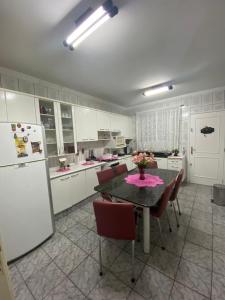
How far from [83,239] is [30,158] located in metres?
1.36

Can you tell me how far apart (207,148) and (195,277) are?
3.22 meters

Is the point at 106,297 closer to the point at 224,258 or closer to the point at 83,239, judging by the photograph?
the point at 83,239

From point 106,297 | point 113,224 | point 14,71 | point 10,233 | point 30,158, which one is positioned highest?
point 14,71

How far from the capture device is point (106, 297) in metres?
1.22

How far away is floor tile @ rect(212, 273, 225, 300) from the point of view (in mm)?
1187

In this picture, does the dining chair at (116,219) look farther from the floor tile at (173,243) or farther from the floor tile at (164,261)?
the floor tile at (173,243)

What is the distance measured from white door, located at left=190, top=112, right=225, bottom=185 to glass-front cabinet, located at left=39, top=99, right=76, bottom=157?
10.9 ft

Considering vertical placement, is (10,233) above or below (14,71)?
below

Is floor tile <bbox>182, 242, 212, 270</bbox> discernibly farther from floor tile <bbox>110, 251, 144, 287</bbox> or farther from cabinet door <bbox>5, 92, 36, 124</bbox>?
cabinet door <bbox>5, 92, 36, 124</bbox>

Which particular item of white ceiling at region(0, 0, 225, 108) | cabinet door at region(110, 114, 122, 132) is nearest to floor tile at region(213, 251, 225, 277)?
white ceiling at region(0, 0, 225, 108)

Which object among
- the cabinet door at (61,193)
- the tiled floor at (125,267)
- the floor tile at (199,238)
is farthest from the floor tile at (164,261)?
the cabinet door at (61,193)

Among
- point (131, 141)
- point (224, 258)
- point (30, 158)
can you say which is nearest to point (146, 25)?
point (30, 158)

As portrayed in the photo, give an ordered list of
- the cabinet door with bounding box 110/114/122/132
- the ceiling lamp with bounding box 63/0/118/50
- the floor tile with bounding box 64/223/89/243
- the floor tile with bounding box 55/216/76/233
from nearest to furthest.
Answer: the ceiling lamp with bounding box 63/0/118/50, the floor tile with bounding box 64/223/89/243, the floor tile with bounding box 55/216/76/233, the cabinet door with bounding box 110/114/122/132

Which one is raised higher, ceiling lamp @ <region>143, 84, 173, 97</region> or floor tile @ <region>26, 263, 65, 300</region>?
ceiling lamp @ <region>143, 84, 173, 97</region>
